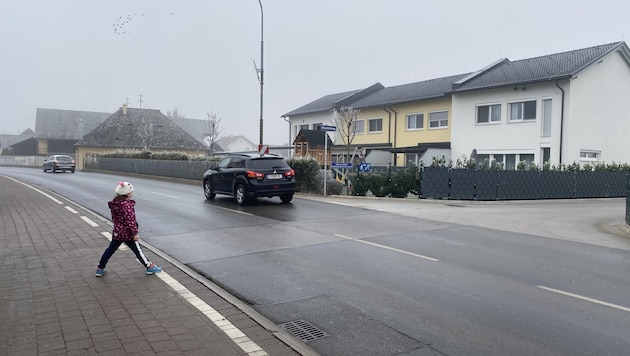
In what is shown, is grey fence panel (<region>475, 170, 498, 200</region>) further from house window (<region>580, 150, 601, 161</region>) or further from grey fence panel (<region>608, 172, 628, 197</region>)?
house window (<region>580, 150, 601, 161</region>)

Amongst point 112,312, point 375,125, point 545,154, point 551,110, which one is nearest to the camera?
point 112,312

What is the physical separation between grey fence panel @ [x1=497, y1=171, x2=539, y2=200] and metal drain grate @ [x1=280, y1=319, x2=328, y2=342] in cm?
1740

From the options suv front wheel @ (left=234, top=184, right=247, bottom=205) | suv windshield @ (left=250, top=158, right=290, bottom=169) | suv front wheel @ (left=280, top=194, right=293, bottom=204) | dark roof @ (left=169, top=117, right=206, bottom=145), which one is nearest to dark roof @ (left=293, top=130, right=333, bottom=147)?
suv front wheel @ (left=280, top=194, right=293, bottom=204)

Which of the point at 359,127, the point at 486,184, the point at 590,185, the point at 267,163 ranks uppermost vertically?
the point at 359,127

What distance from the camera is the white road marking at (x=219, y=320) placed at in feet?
14.2

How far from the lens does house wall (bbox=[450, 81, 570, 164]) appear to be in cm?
2606

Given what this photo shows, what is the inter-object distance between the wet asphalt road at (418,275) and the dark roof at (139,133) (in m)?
56.8

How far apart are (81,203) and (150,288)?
38.5 feet

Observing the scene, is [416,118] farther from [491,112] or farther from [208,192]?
[208,192]

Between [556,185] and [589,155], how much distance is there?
684 centimetres

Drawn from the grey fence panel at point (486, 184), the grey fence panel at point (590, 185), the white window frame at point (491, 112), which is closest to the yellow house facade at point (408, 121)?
the white window frame at point (491, 112)

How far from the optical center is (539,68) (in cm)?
2814

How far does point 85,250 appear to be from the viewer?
8.37 m

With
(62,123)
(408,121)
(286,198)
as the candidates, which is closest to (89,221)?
(286,198)
